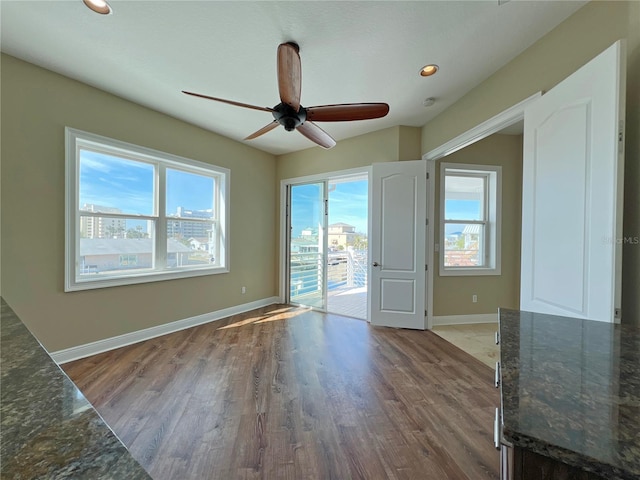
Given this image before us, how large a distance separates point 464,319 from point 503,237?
4.59 ft

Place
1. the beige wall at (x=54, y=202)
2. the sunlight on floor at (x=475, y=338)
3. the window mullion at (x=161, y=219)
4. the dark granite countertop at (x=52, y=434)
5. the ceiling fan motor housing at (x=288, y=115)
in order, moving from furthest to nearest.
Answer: the window mullion at (x=161, y=219)
the sunlight on floor at (x=475, y=338)
the beige wall at (x=54, y=202)
the ceiling fan motor housing at (x=288, y=115)
the dark granite countertop at (x=52, y=434)

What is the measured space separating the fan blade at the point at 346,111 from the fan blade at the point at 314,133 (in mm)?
149

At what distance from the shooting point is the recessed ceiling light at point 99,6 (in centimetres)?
171

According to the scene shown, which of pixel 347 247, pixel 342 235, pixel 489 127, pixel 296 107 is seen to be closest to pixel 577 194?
pixel 489 127

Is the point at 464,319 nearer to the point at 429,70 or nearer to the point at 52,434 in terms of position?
the point at 429,70

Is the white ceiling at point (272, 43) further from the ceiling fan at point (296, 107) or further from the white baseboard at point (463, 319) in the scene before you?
the white baseboard at point (463, 319)

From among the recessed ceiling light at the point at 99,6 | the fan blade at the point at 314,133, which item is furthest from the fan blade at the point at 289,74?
the recessed ceiling light at the point at 99,6

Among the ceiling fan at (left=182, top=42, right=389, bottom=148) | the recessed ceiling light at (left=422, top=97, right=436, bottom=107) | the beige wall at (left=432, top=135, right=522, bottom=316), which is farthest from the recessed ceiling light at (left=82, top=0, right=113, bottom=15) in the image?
the beige wall at (left=432, top=135, right=522, bottom=316)

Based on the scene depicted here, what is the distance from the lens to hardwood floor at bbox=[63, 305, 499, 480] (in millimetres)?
1476

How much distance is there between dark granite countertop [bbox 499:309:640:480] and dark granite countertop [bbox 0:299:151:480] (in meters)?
0.69

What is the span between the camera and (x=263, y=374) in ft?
7.90

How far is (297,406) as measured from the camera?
196 cm

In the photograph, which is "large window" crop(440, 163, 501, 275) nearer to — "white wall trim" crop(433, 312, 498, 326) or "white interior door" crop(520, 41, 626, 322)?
"white wall trim" crop(433, 312, 498, 326)

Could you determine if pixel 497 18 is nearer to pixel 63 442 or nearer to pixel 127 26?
pixel 127 26
